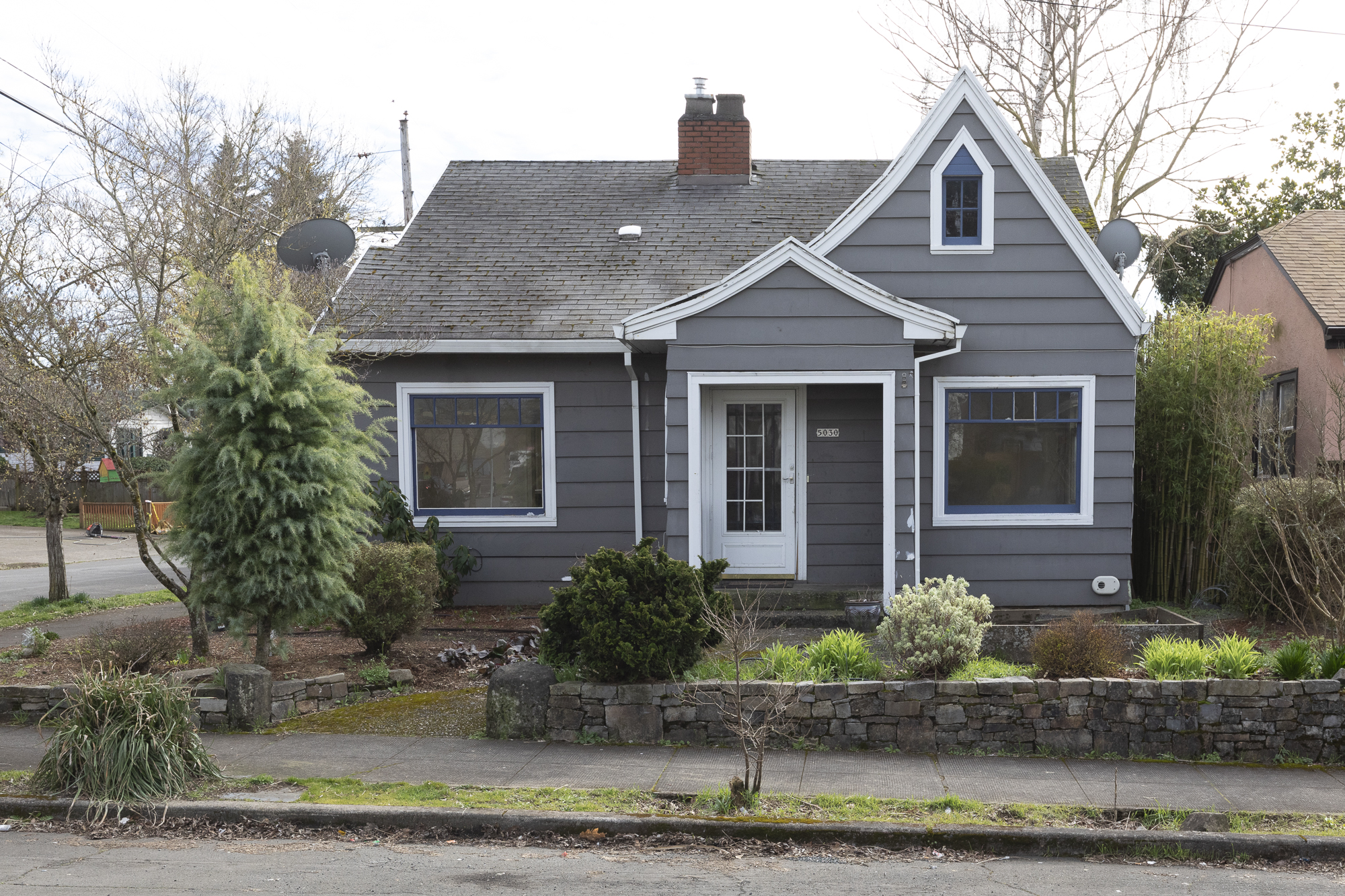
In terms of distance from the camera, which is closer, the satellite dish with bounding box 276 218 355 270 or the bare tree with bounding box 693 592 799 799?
the bare tree with bounding box 693 592 799 799

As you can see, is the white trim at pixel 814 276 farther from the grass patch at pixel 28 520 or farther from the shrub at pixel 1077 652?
the grass patch at pixel 28 520

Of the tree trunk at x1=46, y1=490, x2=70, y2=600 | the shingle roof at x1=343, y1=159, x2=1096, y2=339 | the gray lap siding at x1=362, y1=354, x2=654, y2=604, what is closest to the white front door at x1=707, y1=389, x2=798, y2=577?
the gray lap siding at x1=362, y1=354, x2=654, y2=604

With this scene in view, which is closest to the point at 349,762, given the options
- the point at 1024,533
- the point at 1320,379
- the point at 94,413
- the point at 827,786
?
the point at 827,786

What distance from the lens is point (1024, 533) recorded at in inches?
417

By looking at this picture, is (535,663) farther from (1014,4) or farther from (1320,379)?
(1014,4)

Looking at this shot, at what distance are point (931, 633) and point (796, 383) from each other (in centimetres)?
352

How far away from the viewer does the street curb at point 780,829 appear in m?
5.11

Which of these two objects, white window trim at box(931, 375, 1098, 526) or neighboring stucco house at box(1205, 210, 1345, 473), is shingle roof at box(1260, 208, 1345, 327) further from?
white window trim at box(931, 375, 1098, 526)

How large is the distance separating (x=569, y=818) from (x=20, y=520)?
35.6 m

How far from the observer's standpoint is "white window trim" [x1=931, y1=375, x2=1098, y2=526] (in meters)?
10.5

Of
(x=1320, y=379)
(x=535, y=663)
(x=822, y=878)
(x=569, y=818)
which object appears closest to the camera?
(x=822, y=878)

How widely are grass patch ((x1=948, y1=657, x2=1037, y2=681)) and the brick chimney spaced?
8362 millimetres

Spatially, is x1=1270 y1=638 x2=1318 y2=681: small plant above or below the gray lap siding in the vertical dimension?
below

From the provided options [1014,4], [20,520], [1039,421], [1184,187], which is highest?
[1014,4]
